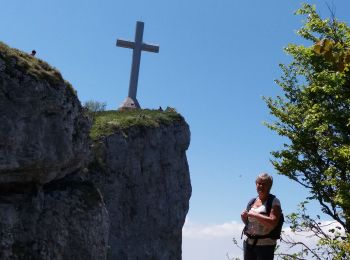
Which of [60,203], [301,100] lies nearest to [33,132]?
[60,203]

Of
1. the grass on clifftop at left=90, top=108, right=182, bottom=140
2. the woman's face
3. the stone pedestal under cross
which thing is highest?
the stone pedestal under cross

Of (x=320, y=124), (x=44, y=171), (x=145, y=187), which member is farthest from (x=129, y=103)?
(x=320, y=124)

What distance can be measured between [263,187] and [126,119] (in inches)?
1184

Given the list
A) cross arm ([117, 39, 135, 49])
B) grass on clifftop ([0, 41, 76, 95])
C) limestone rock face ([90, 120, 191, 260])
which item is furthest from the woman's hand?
cross arm ([117, 39, 135, 49])

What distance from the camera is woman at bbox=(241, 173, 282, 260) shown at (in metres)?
7.82

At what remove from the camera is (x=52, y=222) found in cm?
2041

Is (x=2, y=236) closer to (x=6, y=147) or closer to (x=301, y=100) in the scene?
(x=6, y=147)

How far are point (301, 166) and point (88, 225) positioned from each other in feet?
35.9

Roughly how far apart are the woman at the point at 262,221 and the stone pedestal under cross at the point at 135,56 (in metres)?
33.0

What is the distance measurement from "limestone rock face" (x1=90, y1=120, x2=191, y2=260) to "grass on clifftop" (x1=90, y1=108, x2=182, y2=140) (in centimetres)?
43

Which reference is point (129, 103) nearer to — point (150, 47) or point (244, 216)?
point (150, 47)

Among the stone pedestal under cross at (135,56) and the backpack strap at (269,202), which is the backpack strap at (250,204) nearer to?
the backpack strap at (269,202)

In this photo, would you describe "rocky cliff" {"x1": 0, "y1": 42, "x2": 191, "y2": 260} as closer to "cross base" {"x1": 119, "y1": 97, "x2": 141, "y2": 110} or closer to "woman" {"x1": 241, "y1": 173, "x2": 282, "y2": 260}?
"woman" {"x1": 241, "y1": 173, "x2": 282, "y2": 260}

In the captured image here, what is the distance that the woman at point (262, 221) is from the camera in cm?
782
